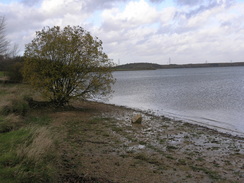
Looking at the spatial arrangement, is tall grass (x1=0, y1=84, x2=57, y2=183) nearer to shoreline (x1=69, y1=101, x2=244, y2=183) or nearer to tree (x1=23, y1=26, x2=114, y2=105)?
shoreline (x1=69, y1=101, x2=244, y2=183)

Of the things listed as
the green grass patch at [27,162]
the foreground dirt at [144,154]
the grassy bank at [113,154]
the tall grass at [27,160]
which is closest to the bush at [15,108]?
the grassy bank at [113,154]

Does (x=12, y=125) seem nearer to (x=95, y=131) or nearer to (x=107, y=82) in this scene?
(x=95, y=131)

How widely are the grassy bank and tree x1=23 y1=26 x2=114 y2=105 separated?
3.90m

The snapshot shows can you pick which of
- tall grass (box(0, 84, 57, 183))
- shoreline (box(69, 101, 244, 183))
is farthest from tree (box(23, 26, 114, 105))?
tall grass (box(0, 84, 57, 183))

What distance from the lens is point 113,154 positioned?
8.95 m

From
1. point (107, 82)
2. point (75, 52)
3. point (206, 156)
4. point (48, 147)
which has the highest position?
point (75, 52)

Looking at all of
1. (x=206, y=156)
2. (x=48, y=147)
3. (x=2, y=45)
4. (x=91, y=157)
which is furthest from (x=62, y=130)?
(x=2, y=45)

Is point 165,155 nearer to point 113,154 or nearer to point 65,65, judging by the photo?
point 113,154

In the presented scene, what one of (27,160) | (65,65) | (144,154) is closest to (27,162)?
(27,160)

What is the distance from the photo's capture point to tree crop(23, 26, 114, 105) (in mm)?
17156

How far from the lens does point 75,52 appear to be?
17578 millimetres

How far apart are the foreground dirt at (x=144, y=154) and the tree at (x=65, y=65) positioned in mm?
4022

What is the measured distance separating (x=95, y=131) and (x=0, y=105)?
18.1ft

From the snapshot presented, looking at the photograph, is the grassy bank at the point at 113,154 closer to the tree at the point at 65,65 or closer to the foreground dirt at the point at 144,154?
the foreground dirt at the point at 144,154
